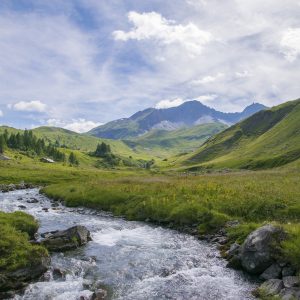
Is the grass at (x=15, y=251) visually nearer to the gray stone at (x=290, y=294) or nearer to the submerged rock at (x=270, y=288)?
the submerged rock at (x=270, y=288)

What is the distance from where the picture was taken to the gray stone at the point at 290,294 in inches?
778

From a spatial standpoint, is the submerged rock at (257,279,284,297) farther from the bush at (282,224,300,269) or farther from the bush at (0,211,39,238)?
the bush at (0,211,39,238)

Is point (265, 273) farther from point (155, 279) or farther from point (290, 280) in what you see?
point (155, 279)

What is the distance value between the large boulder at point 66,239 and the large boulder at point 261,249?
14.6 m

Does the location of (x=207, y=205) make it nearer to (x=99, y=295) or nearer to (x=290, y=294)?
(x=290, y=294)

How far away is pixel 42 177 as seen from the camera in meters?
102

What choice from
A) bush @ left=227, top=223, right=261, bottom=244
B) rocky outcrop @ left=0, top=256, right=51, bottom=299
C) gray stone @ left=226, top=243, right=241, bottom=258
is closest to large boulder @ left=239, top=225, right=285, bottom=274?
gray stone @ left=226, top=243, right=241, bottom=258

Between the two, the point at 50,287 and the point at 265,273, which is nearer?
the point at 50,287

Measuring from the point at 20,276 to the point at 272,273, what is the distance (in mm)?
16706

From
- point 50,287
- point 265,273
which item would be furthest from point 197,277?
point 50,287

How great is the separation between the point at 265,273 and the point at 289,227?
475 centimetres

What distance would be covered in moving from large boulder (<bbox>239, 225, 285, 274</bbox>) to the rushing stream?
1.16 meters

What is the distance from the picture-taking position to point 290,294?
20.2 m

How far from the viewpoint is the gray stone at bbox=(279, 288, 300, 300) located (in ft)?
64.8
